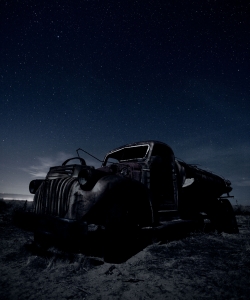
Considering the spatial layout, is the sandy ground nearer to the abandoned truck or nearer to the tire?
the tire

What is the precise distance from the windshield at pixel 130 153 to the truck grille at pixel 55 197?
206 cm

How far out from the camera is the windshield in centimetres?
465

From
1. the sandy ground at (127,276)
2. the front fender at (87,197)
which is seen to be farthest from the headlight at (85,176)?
the sandy ground at (127,276)

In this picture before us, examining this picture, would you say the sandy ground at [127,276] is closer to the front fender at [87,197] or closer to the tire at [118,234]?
the tire at [118,234]

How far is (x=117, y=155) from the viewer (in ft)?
17.4

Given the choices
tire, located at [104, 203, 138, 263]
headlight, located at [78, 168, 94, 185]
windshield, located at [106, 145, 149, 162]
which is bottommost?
tire, located at [104, 203, 138, 263]

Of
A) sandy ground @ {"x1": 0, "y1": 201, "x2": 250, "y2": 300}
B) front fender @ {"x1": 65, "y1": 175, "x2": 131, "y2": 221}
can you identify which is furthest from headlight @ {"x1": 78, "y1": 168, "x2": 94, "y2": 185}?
sandy ground @ {"x1": 0, "y1": 201, "x2": 250, "y2": 300}

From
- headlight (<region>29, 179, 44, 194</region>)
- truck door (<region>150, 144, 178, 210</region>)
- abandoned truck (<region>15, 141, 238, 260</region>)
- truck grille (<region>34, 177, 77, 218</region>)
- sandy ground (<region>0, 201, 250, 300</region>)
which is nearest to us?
sandy ground (<region>0, 201, 250, 300</region>)

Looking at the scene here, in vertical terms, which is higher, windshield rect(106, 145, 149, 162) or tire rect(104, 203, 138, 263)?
windshield rect(106, 145, 149, 162)

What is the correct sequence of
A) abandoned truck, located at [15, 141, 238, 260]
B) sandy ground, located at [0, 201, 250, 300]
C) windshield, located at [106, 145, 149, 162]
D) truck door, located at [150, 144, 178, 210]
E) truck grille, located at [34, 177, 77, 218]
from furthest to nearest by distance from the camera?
windshield, located at [106, 145, 149, 162]
truck door, located at [150, 144, 178, 210]
truck grille, located at [34, 177, 77, 218]
abandoned truck, located at [15, 141, 238, 260]
sandy ground, located at [0, 201, 250, 300]

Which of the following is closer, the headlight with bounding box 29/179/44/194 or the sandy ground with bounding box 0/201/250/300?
the sandy ground with bounding box 0/201/250/300

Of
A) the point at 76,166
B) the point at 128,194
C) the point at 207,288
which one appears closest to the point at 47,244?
the point at 76,166

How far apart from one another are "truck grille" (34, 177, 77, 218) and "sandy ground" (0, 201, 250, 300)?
67 cm

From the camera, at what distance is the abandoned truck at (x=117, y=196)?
271 cm
